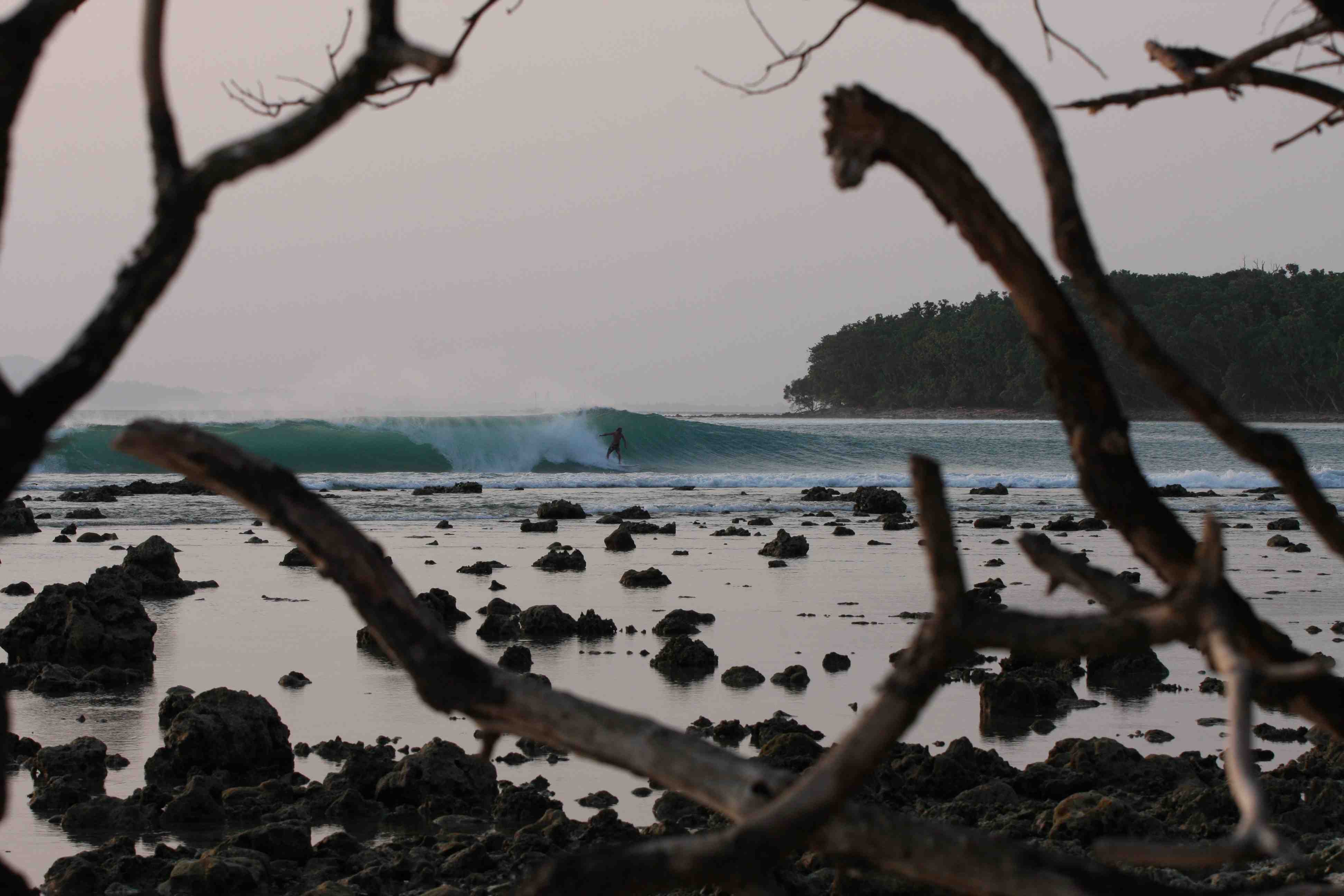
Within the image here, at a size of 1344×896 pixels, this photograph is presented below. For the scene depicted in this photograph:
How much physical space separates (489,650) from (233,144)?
316 inches

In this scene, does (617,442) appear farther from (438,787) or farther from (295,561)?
(438,787)

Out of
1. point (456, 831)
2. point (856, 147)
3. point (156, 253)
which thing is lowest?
point (456, 831)

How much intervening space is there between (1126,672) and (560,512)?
588 inches

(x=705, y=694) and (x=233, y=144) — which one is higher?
(x=233, y=144)

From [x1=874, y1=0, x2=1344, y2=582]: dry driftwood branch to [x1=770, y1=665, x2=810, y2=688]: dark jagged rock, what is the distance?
20.9ft

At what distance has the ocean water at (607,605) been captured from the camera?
297 inches

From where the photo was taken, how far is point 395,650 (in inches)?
88.0

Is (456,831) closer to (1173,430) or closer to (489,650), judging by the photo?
(489,650)

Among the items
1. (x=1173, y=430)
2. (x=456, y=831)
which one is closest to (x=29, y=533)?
(x=456, y=831)

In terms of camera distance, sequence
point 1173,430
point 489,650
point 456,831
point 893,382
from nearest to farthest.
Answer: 1. point 456,831
2. point 489,650
3. point 1173,430
4. point 893,382

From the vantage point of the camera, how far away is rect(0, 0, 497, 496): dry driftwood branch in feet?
6.73

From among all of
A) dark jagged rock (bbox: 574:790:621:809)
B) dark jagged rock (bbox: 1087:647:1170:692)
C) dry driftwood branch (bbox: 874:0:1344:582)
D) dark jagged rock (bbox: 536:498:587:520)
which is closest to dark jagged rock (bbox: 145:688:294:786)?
dark jagged rock (bbox: 574:790:621:809)

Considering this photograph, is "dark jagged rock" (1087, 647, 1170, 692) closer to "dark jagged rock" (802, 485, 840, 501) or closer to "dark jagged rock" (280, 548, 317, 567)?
"dark jagged rock" (280, 548, 317, 567)

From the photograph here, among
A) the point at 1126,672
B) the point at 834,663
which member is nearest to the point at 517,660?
the point at 834,663
